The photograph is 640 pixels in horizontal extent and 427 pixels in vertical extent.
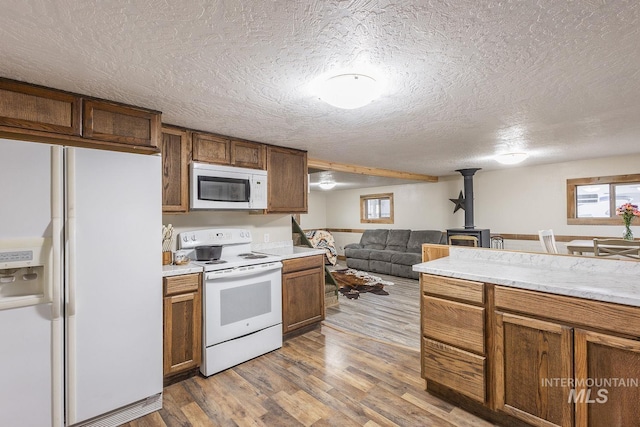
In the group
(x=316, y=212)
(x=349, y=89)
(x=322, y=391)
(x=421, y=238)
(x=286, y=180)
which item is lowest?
(x=322, y=391)

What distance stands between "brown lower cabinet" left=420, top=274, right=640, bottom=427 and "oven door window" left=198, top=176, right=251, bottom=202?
1896 millimetres

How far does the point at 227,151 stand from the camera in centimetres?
306

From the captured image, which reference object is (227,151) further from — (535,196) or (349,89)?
(535,196)

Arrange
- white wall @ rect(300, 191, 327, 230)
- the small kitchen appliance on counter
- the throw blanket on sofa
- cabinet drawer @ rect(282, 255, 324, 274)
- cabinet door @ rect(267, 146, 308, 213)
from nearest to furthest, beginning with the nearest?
the small kitchen appliance on counter < cabinet drawer @ rect(282, 255, 324, 274) < cabinet door @ rect(267, 146, 308, 213) < the throw blanket on sofa < white wall @ rect(300, 191, 327, 230)

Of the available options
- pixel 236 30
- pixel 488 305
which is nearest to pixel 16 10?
pixel 236 30

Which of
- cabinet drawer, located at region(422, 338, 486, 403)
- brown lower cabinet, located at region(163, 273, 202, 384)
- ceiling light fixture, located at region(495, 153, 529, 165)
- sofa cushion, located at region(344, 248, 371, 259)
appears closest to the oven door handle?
brown lower cabinet, located at region(163, 273, 202, 384)

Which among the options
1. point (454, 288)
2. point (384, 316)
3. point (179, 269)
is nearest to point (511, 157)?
point (384, 316)

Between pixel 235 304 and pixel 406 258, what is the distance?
4303 millimetres

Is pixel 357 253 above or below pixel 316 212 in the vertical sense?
below

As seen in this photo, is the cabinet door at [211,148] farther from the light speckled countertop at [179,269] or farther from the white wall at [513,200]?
the white wall at [513,200]

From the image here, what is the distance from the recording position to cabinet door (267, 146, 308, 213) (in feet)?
11.3

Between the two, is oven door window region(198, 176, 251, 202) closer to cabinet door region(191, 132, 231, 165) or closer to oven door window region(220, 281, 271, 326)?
cabinet door region(191, 132, 231, 165)

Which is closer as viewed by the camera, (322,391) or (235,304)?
(322,391)

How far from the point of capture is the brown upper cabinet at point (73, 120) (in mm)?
1756
